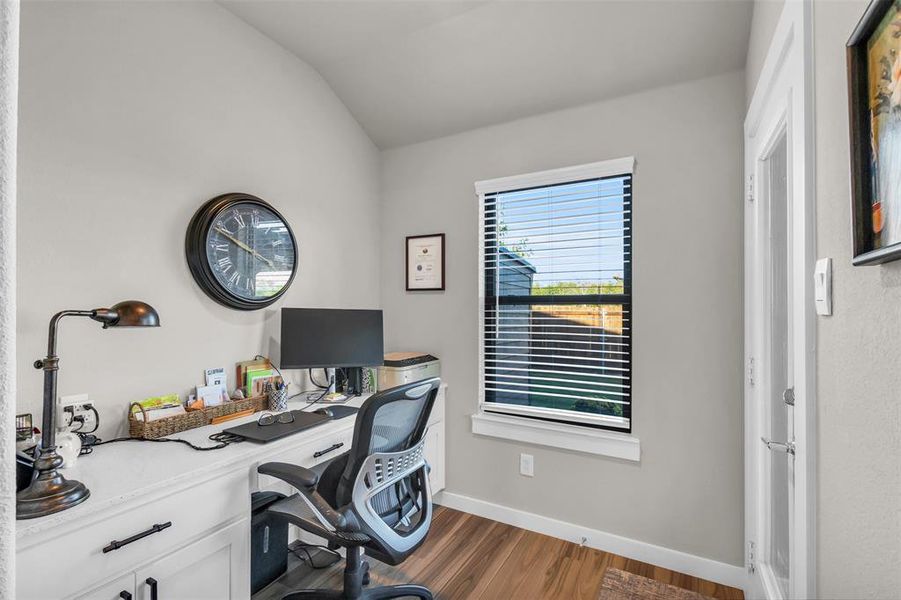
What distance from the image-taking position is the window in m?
2.41

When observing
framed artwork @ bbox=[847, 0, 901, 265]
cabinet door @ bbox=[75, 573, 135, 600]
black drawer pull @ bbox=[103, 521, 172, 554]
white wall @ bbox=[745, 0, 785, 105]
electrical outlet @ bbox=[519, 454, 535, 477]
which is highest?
white wall @ bbox=[745, 0, 785, 105]

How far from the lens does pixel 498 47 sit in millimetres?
2312

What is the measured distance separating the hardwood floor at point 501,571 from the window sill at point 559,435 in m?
0.53

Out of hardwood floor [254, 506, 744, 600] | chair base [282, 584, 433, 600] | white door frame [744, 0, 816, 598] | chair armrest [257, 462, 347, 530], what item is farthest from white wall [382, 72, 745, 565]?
chair armrest [257, 462, 347, 530]

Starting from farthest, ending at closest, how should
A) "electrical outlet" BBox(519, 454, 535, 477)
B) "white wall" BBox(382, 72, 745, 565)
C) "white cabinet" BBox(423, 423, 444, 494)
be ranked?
"white cabinet" BBox(423, 423, 444, 494) → "electrical outlet" BBox(519, 454, 535, 477) → "white wall" BBox(382, 72, 745, 565)

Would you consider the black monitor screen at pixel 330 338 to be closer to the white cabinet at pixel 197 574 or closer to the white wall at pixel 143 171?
the white wall at pixel 143 171

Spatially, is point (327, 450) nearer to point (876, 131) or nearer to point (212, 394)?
point (212, 394)

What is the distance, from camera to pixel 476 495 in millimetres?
2791

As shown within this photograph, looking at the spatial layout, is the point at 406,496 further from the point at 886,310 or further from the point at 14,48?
the point at 14,48

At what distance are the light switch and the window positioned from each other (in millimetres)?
1392

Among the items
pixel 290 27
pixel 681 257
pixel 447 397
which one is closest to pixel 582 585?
pixel 447 397

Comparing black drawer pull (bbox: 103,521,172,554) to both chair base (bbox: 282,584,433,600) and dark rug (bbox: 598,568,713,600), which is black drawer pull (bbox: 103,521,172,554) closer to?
chair base (bbox: 282,584,433,600)

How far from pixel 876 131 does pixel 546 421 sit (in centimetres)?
212

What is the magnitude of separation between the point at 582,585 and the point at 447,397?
4.07ft
